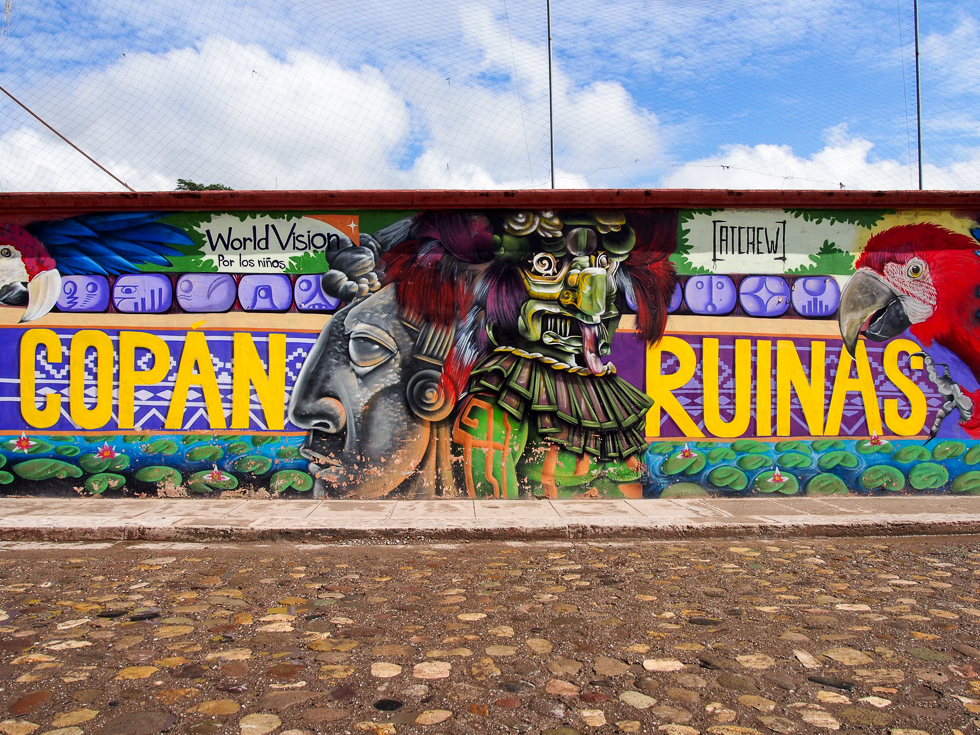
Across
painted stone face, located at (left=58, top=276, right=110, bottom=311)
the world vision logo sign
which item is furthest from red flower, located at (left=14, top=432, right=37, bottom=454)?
the world vision logo sign

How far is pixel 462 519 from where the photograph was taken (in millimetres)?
6730

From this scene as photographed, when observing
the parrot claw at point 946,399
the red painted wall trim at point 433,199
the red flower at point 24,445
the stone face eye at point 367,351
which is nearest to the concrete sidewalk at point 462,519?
the red flower at point 24,445

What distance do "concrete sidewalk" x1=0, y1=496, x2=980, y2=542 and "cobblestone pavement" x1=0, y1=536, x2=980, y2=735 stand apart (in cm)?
72

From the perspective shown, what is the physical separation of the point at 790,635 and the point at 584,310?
187 inches

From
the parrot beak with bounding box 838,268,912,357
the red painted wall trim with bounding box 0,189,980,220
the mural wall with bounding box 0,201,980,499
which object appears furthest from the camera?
the parrot beak with bounding box 838,268,912,357

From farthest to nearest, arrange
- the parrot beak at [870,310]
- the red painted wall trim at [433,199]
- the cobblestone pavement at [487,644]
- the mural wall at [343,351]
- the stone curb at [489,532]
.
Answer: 1. the parrot beak at [870,310]
2. the mural wall at [343,351]
3. the red painted wall trim at [433,199]
4. the stone curb at [489,532]
5. the cobblestone pavement at [487,644]

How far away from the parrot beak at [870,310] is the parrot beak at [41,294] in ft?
30.2

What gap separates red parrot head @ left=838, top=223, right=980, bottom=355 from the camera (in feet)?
26.7

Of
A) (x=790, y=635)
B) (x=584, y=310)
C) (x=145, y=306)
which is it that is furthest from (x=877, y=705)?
(x=145, y=306)

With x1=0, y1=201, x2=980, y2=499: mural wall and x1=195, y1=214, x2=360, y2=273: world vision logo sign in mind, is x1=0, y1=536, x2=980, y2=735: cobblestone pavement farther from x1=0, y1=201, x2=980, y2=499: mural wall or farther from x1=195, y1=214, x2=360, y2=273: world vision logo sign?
x1=195, y1=214, x2=360, y2=273: world vision logo sign

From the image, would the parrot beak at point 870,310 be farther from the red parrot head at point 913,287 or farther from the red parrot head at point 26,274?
the red parrot head at point 26,274

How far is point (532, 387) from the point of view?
7793 mm

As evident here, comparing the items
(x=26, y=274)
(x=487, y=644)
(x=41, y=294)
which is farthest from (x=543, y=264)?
(x=26, y=274)

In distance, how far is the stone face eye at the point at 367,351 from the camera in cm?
780
